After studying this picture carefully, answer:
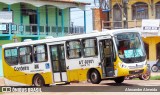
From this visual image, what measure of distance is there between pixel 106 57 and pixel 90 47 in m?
1.11

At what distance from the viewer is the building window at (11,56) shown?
2845cm

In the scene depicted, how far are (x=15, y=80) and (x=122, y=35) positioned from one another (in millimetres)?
7875

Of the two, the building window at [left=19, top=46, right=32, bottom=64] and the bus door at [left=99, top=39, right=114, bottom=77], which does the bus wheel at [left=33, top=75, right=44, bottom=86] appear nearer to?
the building window at [left=19, top=46, right=32, bottom=64]

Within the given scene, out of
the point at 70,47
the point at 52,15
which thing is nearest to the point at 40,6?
the point at 52,15

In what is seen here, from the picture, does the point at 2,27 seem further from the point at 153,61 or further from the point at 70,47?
the point at 70,47

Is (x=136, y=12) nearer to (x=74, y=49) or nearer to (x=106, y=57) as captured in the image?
(x=74, y=49)

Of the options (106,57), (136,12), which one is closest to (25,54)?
(106,57)

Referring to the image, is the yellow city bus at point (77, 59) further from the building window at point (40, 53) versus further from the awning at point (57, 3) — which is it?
the awning at point (57, 3)

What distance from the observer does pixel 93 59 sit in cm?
2452

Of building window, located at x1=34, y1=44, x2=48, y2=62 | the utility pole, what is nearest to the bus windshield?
building window, located at x1=34, y1=44, x2=48, y2=62

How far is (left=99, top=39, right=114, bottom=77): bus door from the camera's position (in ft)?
78.6

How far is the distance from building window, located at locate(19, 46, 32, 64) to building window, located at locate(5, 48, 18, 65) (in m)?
0.42

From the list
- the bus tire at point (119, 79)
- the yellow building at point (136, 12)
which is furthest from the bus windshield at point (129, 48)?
the yellow building at point (136, 12)

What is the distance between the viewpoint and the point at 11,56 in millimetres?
28766
